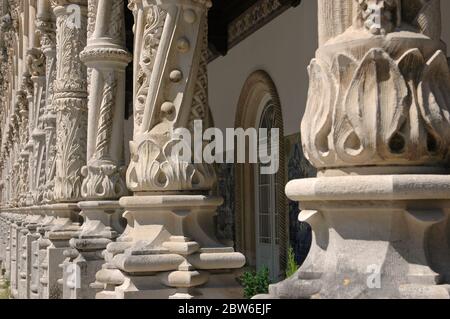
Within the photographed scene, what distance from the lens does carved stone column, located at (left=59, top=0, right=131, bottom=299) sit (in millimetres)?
6969

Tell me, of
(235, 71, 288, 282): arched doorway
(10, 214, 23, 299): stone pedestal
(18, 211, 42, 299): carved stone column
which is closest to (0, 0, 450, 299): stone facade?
(18, 211, 42, 299): carved stone column

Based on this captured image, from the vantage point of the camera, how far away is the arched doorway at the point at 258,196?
11500mm

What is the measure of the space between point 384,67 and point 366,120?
19 centimetres

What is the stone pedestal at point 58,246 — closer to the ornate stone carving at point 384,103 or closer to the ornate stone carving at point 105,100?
the ornate stone carving at point 105,100

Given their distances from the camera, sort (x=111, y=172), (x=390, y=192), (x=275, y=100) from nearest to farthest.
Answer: (x=390, y=192) < (x=111, y=172) < (x=275, y=100)

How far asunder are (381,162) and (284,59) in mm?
8580

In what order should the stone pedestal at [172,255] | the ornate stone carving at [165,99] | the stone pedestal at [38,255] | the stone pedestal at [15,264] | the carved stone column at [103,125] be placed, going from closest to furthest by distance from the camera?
the stone pedestal at [172,255]
the ornate stone carving at [165,99]
the carved stone column at [103,125]
the stone pedestal at [38,255]
the stone pedestal at [15,264]

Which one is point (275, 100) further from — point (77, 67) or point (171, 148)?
point (171, 148)

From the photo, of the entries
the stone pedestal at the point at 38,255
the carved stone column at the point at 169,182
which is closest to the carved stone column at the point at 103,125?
the carved stone column at the point at 169,182

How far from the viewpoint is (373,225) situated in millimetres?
2361

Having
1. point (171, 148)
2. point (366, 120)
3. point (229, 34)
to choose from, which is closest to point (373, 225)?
point (366, 120)

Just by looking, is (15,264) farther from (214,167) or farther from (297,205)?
(214,167)

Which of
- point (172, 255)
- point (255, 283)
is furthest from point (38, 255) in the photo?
point (172, 255)

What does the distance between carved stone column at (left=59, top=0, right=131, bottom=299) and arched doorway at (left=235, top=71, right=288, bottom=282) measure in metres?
4.19
